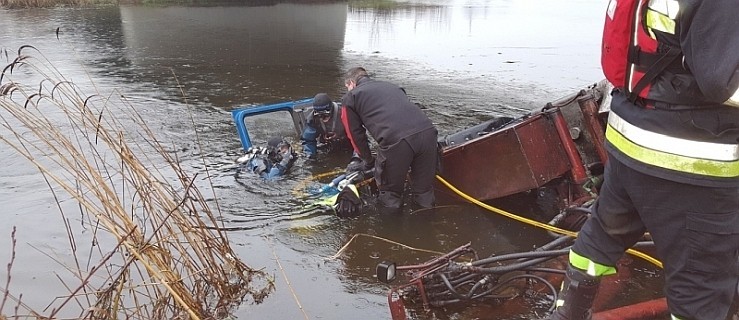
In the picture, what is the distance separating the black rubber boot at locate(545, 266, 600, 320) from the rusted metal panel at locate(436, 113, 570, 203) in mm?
1881

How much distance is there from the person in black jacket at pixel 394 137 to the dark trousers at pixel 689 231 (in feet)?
9.08

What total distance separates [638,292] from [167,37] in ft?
51.7

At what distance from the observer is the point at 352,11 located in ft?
89.8

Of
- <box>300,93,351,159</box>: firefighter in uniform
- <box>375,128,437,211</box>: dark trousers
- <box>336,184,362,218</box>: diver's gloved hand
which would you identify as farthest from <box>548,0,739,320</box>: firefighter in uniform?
<box>300,93,351,159</box>: firefighter in uniform

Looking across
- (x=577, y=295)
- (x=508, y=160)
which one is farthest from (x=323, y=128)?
(x=577, y=295)

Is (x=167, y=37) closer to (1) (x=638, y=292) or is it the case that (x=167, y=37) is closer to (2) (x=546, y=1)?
(1) (x=638, y=292)

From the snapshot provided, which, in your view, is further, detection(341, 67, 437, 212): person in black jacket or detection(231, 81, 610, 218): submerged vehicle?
detection(341, 67, 437, 212): person in black jacket

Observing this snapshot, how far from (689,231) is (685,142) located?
0.31 m

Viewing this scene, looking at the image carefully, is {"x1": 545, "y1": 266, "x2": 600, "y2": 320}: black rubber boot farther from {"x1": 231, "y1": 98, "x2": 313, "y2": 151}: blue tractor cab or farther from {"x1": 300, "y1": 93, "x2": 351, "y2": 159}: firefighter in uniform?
{"x1": 231, "y1": 98, "x2": 313, "y2": 151}: blue tractor cab

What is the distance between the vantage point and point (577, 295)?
8.45ft

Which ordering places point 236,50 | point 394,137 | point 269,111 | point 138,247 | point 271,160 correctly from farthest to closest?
point 236,50 < point 269,111 < point 271,160 < point 394,137 < point 138,247

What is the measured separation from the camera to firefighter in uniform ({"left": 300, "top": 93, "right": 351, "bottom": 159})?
630 centimetres

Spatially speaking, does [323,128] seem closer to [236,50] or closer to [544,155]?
[544,155]

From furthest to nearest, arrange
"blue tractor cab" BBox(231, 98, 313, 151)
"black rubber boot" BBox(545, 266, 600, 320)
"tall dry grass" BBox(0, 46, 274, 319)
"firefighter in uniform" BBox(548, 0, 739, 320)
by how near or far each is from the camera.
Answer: "blue tractor cab" BBox(231, 98, 313, 151) < "tall dry grass" BBox(0, 46, 274, 319) < "black rubber boot" BBox(545, 266, 600, 320) < "firefighter in uniform" BBox(548, 0, 739, 320)
